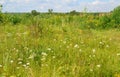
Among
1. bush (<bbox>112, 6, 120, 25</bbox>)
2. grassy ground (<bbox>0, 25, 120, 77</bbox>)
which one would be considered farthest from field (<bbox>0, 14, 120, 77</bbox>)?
bush (<bbox>112, 6, 120, 25</bbox>)

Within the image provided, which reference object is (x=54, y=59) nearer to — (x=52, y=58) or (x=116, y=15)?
(x=52, y=58)

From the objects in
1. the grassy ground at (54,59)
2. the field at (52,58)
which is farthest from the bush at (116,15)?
the grassy ground at (54,59)

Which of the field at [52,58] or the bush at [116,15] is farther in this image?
the bush at [116,15]

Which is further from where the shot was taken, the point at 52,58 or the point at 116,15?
the point at 116,15

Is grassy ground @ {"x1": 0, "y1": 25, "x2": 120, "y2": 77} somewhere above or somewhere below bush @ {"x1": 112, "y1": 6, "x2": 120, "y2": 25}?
above

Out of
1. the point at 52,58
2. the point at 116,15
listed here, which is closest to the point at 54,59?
the point at 52,58

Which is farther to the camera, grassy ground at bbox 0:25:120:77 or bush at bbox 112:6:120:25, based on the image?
bush at bbox 112:6:120:25

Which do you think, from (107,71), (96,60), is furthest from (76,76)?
(96,60)

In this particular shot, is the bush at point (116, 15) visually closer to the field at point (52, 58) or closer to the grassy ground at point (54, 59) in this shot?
the field at point (52, 58)

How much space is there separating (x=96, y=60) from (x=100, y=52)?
902 mm

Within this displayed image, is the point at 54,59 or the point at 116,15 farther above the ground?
the point at 54,59

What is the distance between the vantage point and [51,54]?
749 centimetres

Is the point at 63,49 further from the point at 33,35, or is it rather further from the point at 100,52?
the point at 33,35

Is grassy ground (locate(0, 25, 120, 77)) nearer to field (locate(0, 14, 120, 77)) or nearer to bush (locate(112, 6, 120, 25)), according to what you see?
field (locate(0, 14, 120, 77))
